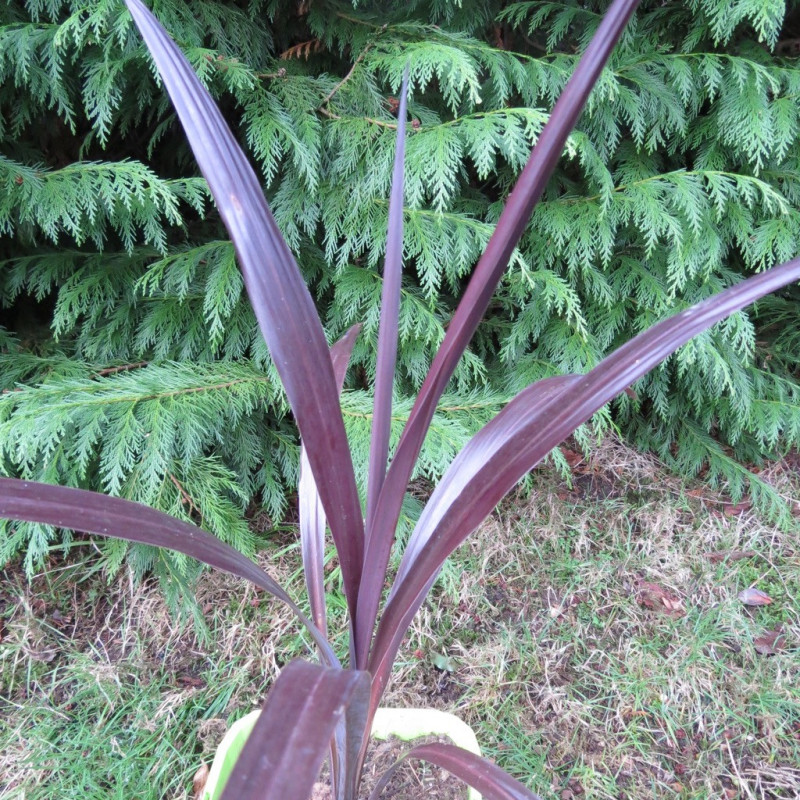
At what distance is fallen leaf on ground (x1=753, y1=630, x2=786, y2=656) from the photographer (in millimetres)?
1249

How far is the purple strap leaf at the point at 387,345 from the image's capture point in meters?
0.62

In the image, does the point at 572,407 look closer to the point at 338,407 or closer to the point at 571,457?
the point at 338,407

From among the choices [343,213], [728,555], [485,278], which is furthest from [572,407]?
[728,555]

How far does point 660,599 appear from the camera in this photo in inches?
52.9

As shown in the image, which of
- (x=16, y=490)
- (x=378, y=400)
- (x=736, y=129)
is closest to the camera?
(x=16, y=490)

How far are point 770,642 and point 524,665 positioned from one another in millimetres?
562

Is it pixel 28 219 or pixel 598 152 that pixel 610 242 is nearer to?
pixel 598 152

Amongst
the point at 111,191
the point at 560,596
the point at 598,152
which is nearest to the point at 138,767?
the point at 560,596

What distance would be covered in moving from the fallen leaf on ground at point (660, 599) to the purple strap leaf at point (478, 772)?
0.89 metres

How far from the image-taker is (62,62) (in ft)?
3.80

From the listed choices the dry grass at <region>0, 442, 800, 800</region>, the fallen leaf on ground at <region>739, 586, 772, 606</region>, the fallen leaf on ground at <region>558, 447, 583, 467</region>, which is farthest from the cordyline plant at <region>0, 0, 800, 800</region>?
the fallen leaf on ground at <region>558, 447, 583, 467</region>

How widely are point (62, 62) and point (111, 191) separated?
28 cm

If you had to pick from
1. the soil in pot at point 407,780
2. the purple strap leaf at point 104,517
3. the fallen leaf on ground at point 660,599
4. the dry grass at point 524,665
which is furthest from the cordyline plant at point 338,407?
the fallen leaf on ground at point 660,599

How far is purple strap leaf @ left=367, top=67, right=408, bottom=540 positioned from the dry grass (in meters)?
0.71
